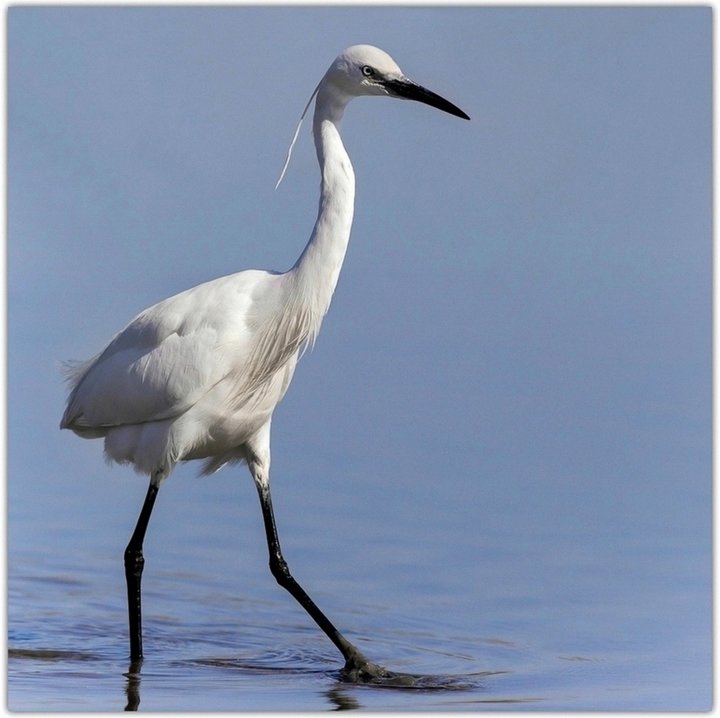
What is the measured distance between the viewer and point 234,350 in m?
6.68

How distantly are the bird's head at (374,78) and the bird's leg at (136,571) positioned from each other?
1.95m

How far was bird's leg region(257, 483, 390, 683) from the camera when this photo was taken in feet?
22.1

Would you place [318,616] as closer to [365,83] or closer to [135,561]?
[135,561]

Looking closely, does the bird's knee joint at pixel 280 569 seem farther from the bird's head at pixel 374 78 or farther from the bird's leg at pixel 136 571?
the bird's head at pixel 374 78

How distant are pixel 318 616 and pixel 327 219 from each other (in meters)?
1.83

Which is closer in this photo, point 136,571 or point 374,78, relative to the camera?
point 374,78

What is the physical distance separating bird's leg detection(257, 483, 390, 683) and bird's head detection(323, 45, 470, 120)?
189cm

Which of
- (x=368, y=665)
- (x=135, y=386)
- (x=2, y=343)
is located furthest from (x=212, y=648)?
(x=2, y=343)

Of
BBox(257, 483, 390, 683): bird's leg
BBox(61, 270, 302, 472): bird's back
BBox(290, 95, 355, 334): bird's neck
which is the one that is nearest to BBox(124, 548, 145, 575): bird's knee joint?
BBox(61, 270, 302, 472): bird's back

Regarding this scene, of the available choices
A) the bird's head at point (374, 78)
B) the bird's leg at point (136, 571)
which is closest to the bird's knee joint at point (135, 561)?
the bird's leg at point (136, 571)

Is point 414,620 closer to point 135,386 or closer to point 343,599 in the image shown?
point 343,599

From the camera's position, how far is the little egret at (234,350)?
21.5ft

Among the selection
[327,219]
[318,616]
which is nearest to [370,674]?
[318,616]

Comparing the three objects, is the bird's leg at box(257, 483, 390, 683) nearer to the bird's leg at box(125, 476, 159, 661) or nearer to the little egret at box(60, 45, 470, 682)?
the little egret at box(60, 45, 470, 682)
